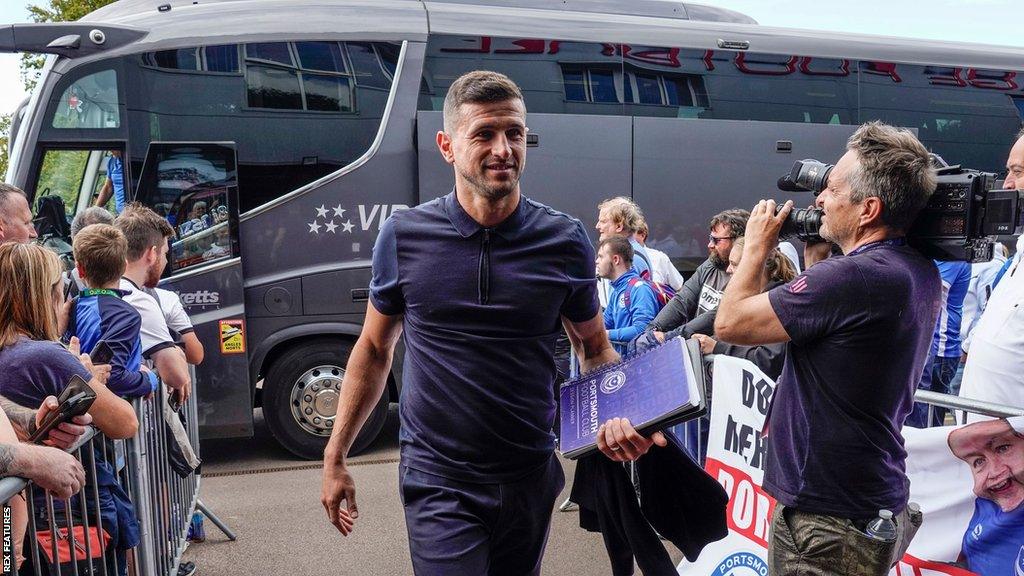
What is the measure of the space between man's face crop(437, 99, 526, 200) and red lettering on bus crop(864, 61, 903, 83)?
7.09 metres

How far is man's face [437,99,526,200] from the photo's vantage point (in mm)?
2375

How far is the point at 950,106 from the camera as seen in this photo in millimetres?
8633

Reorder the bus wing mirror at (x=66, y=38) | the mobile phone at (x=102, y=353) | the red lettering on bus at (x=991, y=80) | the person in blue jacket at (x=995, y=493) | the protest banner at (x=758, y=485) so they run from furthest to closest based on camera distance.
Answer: the red lettering on bus at (x=991, y=80) < the bus wing mirror at (x=66, y=38) < the mobile phone at (x=102, y=353) < the protest banner at (x=758, y=485) < the person in blue jacket at (x=995, y=493)

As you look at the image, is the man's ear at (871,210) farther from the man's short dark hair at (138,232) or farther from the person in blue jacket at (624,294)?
the man's short dark hair at (138,232)

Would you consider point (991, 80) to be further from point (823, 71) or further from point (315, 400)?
point (315, 400)

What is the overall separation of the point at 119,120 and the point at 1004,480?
20.1 feet

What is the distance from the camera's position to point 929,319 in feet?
7.95

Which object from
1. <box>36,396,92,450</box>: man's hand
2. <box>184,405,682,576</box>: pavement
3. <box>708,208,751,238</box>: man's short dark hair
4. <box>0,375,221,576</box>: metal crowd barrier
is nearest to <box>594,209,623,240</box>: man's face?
<box>708,208,751,238</box>: man's short dark hair

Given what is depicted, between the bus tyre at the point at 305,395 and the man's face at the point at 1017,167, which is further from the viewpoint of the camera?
the bus tyre at the point at 305,395

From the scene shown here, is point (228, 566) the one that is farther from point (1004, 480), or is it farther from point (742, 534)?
point (1004, 480)

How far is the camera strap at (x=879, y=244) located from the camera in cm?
242

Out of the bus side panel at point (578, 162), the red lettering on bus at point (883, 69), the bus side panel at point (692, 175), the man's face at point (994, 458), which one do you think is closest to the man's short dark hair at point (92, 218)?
the bus side panel at point (578, 162)

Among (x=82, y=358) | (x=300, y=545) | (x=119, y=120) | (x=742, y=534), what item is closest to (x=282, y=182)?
(x=119, y=120)

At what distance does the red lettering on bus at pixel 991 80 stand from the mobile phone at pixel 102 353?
27.9ft
